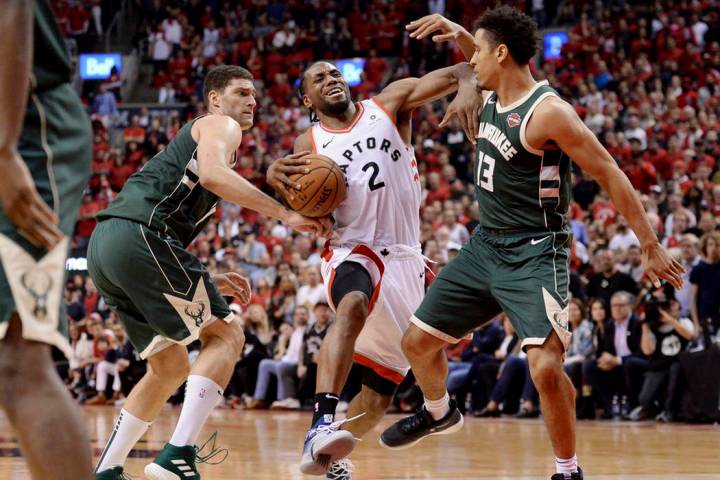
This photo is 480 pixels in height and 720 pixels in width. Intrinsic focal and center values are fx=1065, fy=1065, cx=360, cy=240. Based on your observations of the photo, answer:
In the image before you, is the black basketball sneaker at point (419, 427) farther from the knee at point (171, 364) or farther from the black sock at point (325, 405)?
the knee at point (171, 364)

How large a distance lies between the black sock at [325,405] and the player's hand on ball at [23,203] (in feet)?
8.65

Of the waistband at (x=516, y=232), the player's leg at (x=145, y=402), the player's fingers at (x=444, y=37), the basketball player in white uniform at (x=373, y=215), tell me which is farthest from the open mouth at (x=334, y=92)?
the player's leg at (x=145, y=402)

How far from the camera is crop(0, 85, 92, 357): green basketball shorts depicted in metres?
2.72

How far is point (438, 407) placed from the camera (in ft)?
19.1

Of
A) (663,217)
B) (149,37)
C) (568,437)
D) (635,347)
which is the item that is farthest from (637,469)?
(149,37)

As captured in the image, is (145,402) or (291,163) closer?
(145,402)

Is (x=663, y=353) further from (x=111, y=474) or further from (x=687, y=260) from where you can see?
(x=111, y=474)

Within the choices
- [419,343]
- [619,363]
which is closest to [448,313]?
[419,343]

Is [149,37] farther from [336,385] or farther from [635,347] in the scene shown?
[336,385]

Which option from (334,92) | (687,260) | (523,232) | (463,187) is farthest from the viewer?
(463,187)

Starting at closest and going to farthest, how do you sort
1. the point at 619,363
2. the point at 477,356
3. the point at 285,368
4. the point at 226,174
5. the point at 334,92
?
the point at 226,174 → the point at 334,92 → the point at 619,363 → the point at 477,356 → the point at 285,368

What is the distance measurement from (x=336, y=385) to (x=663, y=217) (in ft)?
29.1

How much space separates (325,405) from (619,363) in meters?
6.40

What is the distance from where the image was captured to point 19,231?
107 inches
